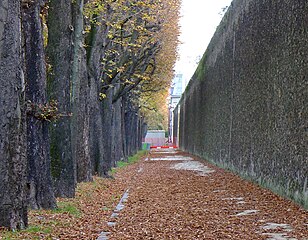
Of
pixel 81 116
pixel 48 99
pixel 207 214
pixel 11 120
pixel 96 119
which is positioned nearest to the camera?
pixel 11 120

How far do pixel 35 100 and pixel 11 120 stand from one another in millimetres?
2411

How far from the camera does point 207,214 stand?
34.7 ft

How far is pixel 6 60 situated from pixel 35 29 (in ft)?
7.63

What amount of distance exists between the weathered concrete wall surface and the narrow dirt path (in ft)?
2.17

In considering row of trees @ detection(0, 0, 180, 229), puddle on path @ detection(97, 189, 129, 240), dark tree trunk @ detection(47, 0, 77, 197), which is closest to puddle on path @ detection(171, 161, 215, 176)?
row of trees @ detection(0, 0, 180, 229)

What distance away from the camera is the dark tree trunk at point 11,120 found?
25.0ft

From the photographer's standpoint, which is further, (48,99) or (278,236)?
(48,99)

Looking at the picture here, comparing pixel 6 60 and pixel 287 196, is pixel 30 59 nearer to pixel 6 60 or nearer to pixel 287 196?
pixel 6 60

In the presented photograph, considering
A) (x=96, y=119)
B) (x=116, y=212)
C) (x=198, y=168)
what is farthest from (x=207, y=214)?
(x=198, y=168)

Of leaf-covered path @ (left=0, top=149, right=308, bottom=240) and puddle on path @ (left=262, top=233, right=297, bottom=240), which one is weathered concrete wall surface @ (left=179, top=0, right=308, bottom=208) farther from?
puddle on path @ (left=262, top=233, right=297, bottom=240)

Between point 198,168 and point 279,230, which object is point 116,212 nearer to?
point 279,230

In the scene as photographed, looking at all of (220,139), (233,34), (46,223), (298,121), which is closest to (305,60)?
(298,121)

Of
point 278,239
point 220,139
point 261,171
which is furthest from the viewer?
point 220,139

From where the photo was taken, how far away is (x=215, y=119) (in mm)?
28406
